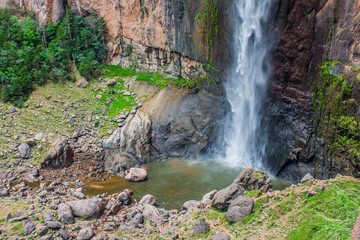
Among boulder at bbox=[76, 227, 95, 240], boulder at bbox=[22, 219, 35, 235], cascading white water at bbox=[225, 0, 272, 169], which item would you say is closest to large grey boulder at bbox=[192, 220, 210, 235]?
boulder at bbox=[76, 227, 95, 240]

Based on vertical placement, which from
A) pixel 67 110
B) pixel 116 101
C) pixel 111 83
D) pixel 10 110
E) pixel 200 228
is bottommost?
pixel 200 228

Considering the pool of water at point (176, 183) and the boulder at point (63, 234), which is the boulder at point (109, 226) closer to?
the boulder at point (63, 234)

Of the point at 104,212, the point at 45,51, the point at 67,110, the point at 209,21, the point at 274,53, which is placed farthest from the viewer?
the point at 45,51

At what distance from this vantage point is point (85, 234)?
10516mm

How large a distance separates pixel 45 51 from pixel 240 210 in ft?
74.3

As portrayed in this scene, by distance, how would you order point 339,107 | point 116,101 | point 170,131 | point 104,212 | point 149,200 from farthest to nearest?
point 116,101, point 170,131, point 149,200, point 339,107, point 104,212

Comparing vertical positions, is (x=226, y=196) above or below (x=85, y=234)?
above

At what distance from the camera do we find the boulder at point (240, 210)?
31.2ft

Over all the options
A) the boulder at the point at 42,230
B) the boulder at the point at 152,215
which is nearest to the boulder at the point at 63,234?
the boulder at the point at 42,230

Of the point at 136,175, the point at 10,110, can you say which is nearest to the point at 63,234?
the point at 136,175

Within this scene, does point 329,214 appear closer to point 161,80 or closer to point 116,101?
point 161,80

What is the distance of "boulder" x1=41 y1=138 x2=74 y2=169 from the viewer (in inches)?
704

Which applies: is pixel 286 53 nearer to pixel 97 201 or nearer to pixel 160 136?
pixel 160 136

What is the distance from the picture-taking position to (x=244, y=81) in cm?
1981
